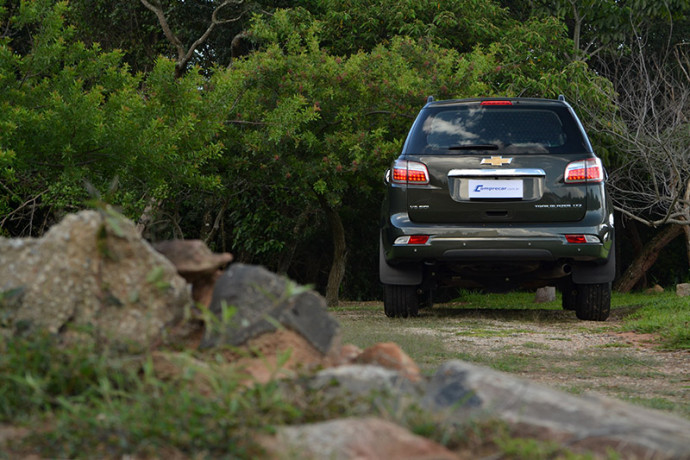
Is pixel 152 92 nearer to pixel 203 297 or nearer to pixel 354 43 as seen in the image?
pixel 354 43

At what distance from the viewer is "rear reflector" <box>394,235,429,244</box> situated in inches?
319

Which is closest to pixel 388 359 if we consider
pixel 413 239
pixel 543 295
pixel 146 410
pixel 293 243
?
pixel 146 410

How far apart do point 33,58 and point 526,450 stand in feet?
34.5

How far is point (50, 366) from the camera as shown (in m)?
2.84

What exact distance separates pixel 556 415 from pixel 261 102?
39.9ft

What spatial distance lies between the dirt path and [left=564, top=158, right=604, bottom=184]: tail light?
4.68ft

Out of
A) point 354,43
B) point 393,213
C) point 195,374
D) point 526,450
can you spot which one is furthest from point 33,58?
point 526,450

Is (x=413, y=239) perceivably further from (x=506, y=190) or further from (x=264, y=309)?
(x=264, y=309)

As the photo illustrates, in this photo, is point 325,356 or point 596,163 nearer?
point 325,356

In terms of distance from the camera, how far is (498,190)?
8.00 meters

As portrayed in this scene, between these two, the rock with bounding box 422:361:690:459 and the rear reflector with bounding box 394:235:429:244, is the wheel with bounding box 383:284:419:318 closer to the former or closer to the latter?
the rear reflector with bounding box 394:235:429:244

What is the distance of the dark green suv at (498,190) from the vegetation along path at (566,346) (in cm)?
71

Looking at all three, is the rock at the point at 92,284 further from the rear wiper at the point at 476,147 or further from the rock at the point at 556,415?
the rear wiper at the point at 476,147

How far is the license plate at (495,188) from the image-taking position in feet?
26.2
